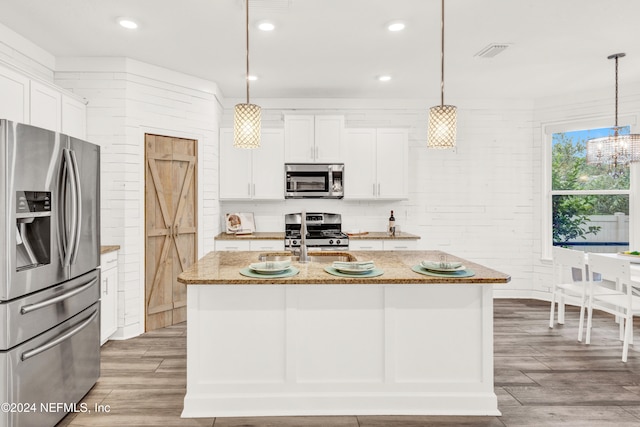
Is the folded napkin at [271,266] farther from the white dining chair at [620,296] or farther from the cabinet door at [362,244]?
the white dining chair at [620,296]

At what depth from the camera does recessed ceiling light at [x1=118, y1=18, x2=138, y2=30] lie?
3.06 meters

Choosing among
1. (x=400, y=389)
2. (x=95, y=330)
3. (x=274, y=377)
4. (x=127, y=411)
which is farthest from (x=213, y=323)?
(x=400, y=389)

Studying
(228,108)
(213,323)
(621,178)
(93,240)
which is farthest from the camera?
(228,108)

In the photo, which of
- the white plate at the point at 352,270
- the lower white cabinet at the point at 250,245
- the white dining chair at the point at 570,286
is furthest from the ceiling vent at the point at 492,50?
the lower white cabinet at the point at 250,245

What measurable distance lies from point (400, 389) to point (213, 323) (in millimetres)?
1218

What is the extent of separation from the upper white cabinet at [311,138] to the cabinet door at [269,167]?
0.11 m

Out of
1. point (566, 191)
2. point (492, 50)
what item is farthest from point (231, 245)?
point (566, 191)

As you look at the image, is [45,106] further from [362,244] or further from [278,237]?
[362,244]

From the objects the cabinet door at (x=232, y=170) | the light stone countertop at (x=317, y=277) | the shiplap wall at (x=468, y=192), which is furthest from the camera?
→ the shiplap wall at (x=468, y=192)

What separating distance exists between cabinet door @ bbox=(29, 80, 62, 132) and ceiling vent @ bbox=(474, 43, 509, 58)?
12.4 ft

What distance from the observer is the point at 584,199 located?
5.14 m

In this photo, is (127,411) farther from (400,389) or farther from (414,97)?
(414,97)

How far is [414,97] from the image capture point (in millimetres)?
5289

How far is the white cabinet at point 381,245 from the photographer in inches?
187
